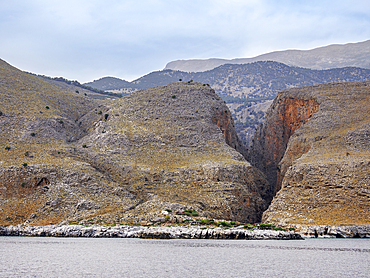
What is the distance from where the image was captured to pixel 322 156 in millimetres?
95125

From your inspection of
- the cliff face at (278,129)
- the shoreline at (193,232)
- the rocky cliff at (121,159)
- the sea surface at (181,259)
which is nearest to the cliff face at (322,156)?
the cliff face at (278,129)

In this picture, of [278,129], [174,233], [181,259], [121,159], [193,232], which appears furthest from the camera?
[278,129]

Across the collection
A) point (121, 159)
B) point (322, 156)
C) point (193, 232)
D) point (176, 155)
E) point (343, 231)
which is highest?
point (121, 159)

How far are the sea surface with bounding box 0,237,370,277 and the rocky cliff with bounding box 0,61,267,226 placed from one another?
16.3m

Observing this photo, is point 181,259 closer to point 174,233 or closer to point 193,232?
point 174,233

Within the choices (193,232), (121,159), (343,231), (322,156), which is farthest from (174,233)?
(322,156)

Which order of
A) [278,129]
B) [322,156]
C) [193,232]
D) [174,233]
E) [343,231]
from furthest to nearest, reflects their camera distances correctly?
[278,129] < [322,156] < [343,231] < [193,232] < [174,233]

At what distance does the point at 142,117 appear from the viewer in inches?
4781

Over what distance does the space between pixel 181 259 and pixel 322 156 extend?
55.0m

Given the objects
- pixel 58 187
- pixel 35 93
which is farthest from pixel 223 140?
pixel 35 93

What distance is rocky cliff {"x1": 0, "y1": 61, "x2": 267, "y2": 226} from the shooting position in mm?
83750

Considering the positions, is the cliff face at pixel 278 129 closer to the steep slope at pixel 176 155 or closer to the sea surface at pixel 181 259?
the steep slope at pixel 176 155

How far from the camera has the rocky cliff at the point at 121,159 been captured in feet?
275

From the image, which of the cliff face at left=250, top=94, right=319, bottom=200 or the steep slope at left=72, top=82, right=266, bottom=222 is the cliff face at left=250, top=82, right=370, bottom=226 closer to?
the cliff face at left=250, top=94, right=319, bottom=200
